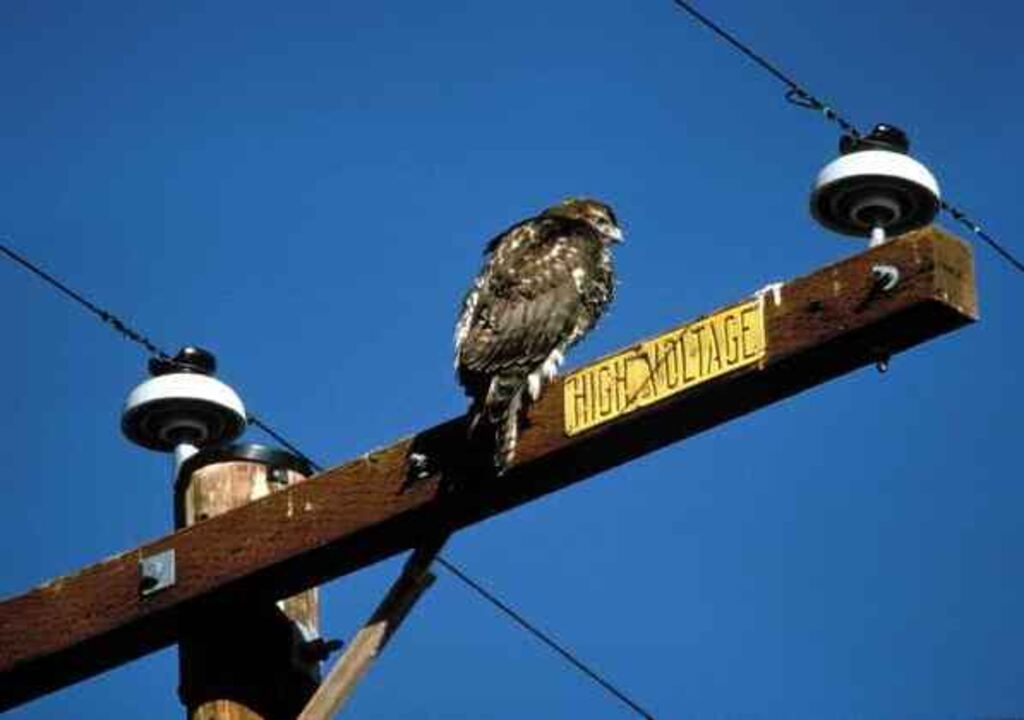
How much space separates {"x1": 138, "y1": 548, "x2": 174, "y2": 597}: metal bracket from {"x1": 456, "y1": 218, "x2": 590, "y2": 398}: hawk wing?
37.0 inches

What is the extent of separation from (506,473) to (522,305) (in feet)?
4.99

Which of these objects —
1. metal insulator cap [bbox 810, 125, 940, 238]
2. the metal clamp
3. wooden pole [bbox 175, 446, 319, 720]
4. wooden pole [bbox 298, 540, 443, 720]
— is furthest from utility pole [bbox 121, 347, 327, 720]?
the metal clamp

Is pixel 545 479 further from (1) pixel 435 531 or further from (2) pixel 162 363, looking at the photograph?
(2) pixel 162 363

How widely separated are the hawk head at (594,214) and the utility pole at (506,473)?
2535 mm

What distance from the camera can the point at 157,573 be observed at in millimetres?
7480

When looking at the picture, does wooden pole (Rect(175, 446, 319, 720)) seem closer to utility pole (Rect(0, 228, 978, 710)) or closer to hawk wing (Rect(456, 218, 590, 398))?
utility pole (Rect(0, 228, 978, 710))

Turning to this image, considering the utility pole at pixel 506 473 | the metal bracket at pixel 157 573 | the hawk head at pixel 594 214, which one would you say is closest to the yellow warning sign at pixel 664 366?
the utility pole at pixel 506 473

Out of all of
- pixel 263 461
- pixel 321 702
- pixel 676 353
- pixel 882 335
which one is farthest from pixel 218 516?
pixel 882 335

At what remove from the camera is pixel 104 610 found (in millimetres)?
7566

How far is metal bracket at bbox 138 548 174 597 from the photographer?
24.4ft

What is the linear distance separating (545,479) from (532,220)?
2.49 metres

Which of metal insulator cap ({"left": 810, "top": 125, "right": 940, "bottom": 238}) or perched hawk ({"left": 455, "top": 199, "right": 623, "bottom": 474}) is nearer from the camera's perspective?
metal insulator cap ({"left": 810, "top": 125, "right": 940, "bottom": 238})

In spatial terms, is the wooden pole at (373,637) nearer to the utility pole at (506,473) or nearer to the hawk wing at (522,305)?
the utility pole at (506,473)

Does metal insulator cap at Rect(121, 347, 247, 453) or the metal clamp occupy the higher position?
metal insulator cap at Rect(121, 347, 247, 453)
